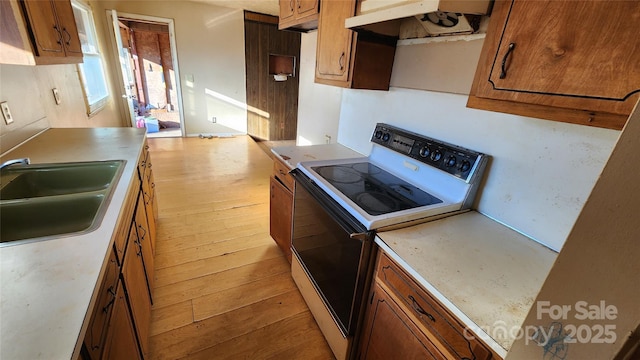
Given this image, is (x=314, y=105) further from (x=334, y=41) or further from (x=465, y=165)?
(x=465, y=165)

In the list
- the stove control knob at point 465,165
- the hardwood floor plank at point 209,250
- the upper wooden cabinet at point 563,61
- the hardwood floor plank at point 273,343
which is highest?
the upper wooden cabinet at point 563,61

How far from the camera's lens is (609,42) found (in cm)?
66

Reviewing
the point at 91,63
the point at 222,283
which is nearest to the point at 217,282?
the point at 222,283

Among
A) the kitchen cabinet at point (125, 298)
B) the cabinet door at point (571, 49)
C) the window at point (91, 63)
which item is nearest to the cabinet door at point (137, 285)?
the kitchen cabinet at point (125, 298)

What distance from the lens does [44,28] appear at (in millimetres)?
1363

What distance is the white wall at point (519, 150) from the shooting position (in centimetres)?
94

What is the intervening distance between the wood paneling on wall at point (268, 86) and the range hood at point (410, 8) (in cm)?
438

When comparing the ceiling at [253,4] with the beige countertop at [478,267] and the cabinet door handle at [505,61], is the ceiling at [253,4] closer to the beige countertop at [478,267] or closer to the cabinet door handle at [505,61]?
the cabinet door handle at [505,61]

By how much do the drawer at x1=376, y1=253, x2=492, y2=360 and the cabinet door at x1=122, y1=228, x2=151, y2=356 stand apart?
998 millimetres

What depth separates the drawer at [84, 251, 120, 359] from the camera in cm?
66

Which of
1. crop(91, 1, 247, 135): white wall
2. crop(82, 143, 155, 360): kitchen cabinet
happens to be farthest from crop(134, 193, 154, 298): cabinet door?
crop(91, 1, 247, 135): white wall

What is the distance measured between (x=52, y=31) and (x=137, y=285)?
1431mm

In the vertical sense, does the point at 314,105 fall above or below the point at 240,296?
above

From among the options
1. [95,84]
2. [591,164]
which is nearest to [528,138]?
[591,164]
